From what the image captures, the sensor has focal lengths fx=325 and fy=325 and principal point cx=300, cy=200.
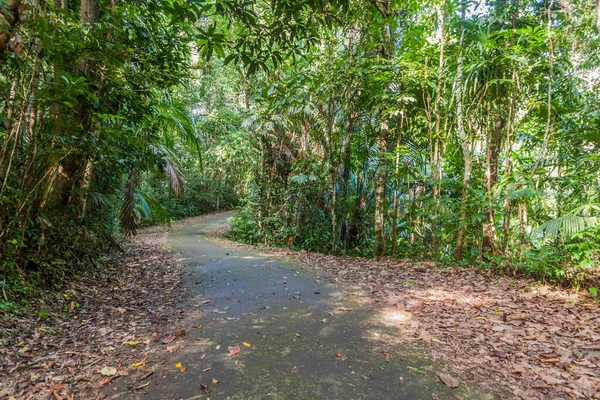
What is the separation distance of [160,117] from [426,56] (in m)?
5.50

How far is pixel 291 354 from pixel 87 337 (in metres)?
2.08

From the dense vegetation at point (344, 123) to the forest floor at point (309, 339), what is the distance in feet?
3.06

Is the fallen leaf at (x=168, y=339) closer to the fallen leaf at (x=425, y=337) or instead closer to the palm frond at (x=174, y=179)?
the fallen leaf at (x=425, y=337)

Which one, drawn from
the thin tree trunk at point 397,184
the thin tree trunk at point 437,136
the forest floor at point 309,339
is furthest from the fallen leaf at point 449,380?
the thin tree trunk at point 397,184

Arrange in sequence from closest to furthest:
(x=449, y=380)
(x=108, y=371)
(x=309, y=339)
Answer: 1. (x=449, y=380)
2. (x=108, y=371)
3. (x=309, y=339)

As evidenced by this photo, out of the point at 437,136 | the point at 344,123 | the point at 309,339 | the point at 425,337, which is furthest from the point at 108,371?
the point at 344,123

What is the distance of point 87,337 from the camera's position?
3.23 m

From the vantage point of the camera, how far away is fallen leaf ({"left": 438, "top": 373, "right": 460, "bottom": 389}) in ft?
7.69

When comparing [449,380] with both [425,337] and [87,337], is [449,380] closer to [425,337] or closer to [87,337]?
[425,337]

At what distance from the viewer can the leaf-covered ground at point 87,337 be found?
2445 millimetres

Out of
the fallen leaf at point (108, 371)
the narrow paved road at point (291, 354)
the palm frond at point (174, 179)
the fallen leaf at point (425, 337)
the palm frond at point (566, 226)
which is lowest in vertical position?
the fallen leaf at point (108, 371)

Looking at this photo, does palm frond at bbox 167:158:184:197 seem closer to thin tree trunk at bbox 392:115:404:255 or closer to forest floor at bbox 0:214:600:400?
forest floor at bbox 0:214:600:400

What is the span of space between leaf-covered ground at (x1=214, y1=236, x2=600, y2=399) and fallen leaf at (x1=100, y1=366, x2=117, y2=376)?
2.62 m

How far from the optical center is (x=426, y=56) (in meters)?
6.48
